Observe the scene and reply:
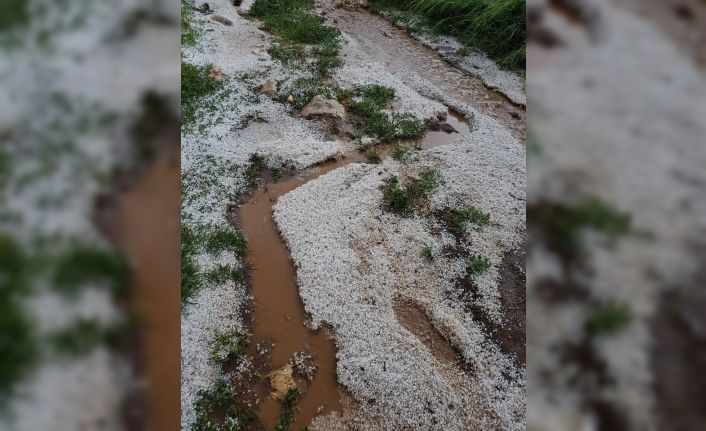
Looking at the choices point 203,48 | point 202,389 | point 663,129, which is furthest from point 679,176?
point 203,48

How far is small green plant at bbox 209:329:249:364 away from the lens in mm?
3332

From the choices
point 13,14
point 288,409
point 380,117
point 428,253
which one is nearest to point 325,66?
point 380,117

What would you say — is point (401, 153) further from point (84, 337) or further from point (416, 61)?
point (84, 337)

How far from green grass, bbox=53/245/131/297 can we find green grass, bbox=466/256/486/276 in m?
3.84

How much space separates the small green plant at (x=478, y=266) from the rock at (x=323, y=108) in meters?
2.86

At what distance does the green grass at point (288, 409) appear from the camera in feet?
9.87

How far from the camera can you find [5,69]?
1.72 feet

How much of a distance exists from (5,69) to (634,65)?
2.51 feet

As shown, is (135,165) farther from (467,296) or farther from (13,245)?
(467,296)

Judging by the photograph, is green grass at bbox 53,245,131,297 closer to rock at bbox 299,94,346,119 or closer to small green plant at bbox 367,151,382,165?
small green plant at bbox 367,151,382,165

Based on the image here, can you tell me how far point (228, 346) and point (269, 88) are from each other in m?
4.11

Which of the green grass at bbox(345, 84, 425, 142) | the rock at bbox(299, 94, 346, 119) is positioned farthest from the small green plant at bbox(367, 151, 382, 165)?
the rock at bbox(299, 94, 346, 119)

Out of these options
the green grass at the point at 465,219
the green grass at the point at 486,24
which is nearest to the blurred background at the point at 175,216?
the green grass at the point at 465,219

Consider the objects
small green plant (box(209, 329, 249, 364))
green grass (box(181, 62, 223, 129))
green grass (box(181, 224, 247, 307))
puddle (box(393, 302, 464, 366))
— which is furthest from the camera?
green grass (box(181, 62, 223, 129))
